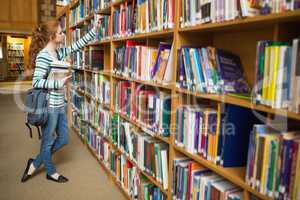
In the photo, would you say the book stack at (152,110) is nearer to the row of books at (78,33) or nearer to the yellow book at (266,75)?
the yellow book at (266,75)

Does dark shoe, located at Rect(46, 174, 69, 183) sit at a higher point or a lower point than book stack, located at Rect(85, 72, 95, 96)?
lower

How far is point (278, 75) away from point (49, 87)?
1.92 metres

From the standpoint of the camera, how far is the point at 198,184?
133 centimetres

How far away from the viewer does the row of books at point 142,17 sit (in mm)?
1514

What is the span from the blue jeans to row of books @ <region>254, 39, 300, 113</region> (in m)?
1.91

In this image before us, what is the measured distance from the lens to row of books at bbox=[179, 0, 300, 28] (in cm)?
89

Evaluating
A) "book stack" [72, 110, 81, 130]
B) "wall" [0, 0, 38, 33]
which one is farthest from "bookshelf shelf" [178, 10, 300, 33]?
"wall" [0, 0, 38, 33]

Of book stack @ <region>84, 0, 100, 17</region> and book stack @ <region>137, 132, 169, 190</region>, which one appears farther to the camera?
book stack @ <region>84, 0, 100, 17</region>

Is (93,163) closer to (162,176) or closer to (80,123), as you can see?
(80,123)

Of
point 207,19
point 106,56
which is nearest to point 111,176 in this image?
point 106,56

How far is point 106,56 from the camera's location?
116 inches

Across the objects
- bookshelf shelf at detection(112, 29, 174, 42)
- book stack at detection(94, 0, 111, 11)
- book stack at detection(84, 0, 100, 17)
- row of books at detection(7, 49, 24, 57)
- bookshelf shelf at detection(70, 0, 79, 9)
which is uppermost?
bookshelf shelf at detection(70, 0, 79, 9)

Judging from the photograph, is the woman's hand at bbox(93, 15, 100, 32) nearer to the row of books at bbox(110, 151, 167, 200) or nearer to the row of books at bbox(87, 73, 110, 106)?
the row of books at bbox(87, 73, 110, 106)

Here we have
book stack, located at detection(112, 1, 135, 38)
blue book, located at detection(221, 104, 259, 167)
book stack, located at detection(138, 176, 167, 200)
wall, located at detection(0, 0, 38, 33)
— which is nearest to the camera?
blue book, located at detection(221, 104, 259, 167)
